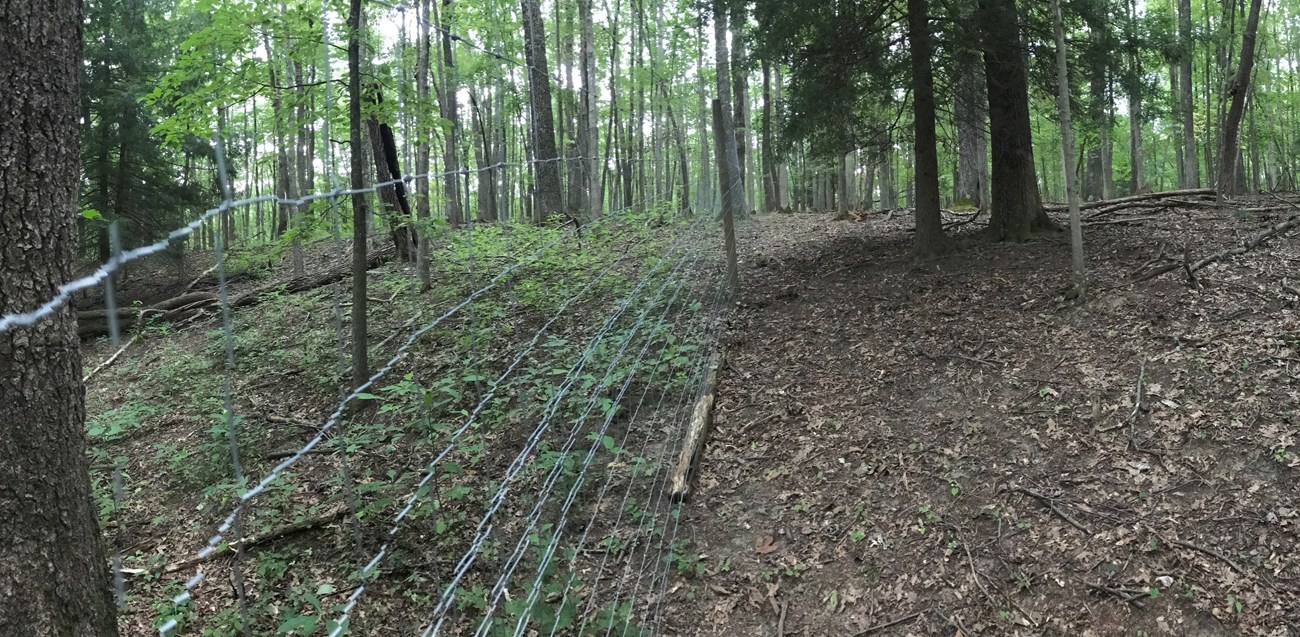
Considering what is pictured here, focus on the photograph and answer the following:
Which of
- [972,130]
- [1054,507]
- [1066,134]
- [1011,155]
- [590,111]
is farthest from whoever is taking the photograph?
[590,111]

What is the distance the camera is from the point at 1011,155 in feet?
25.9

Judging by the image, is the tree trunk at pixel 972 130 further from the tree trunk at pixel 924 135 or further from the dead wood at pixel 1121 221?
the dead wood at pixel 1121 221

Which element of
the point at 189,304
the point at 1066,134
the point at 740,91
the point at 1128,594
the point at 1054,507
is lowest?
the point at 1128,594

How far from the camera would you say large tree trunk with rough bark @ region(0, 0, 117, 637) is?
5.99ft

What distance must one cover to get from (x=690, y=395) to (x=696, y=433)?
1.37 ft

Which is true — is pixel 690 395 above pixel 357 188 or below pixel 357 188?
below

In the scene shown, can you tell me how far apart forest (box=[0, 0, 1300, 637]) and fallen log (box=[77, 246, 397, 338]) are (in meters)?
0.71

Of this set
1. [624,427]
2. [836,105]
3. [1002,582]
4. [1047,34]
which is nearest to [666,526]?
[624,427]

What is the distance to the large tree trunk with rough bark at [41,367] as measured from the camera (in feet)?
5.99

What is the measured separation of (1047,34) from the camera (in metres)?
7.18

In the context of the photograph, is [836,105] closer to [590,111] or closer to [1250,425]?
[1250,425]

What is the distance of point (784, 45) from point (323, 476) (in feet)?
21.2

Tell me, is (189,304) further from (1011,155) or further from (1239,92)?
(1239,92)

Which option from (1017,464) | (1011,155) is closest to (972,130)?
(1011,155)
